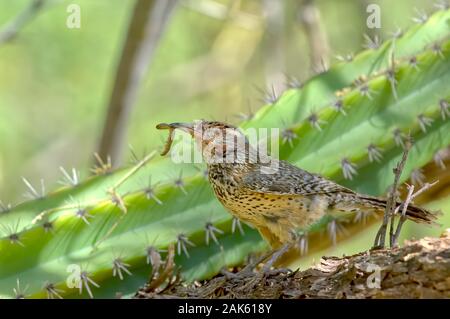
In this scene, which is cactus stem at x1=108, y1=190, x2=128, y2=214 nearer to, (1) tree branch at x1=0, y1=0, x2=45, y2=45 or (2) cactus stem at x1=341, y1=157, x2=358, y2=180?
(2) cactus stem at x1=341, y1=157, x2=358, y2=180

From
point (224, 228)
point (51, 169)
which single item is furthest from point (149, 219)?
point (51, 169)

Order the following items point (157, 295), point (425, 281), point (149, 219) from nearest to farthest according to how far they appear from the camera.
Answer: point (425, 281)
point (157, 295)
point (149, 219)

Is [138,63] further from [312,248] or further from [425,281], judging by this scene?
[425,281]

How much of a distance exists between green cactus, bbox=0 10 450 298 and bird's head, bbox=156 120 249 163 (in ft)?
0.96

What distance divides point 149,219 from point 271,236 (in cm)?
54

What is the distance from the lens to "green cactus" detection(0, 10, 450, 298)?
11.0ft

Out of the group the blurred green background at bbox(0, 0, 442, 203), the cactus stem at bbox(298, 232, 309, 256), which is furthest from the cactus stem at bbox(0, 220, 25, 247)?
the blurred green background at bbox(0, 0, 442, 203)

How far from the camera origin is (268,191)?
10.2 feet

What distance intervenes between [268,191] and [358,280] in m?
0.62

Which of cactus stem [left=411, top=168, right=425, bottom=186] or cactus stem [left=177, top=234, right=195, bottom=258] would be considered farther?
cactus stem [left=411, top=168, right=425, bottom=186]

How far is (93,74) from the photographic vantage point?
809 centimetres

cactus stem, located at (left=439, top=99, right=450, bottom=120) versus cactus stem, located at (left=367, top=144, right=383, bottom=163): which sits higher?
cactus stem, located at (left=439, top=99, right=450, bottom=120)

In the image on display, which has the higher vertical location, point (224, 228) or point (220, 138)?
point (220, 138)

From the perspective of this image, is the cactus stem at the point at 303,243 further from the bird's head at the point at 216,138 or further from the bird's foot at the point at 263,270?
the bird's head at the point at 216,138
